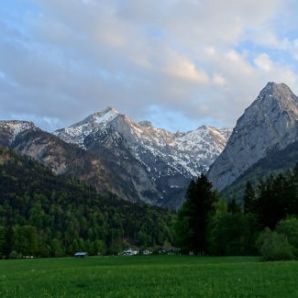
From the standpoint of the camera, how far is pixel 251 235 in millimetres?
106812

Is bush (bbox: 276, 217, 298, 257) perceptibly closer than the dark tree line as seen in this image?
Yes

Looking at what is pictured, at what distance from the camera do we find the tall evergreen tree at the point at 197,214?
112256 mm

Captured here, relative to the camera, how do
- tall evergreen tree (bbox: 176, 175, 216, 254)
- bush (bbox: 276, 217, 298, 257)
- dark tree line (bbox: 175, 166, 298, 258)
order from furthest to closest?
tall evergreen tree (bbox: 176, 175, 216, 254) < dark tree line (bbox: 175, 166, 298, 258) < bush (bbox: 276, 217, 298, 257)

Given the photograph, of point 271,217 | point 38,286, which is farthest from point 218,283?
point 271,217

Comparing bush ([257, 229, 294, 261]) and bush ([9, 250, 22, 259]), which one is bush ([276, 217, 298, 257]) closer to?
bush ([257, 229, 294, 261])

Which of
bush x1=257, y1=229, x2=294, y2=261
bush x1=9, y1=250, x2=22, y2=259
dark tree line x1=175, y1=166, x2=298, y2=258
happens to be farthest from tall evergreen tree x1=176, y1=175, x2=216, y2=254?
bush x1=9, y1=250, x2=22, y2=259

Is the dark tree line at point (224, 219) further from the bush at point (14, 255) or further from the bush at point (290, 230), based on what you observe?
the bush at point (14, 255)

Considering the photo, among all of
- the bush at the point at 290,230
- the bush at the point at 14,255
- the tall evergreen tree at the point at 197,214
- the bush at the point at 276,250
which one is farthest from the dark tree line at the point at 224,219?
the bush at the point at 14,255

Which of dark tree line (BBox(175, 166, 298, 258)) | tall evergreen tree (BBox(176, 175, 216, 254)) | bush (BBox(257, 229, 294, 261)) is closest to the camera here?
bush (BBox(257, 229, 294, 261))

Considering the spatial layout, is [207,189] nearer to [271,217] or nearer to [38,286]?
[271,217]

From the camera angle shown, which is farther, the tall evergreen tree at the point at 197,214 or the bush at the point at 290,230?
the tall evergreen tree at the point at 197,214

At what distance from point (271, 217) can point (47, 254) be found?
92.8m

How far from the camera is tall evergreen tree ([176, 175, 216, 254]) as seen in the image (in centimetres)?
11226

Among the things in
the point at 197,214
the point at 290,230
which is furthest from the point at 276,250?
the point at 197,214
